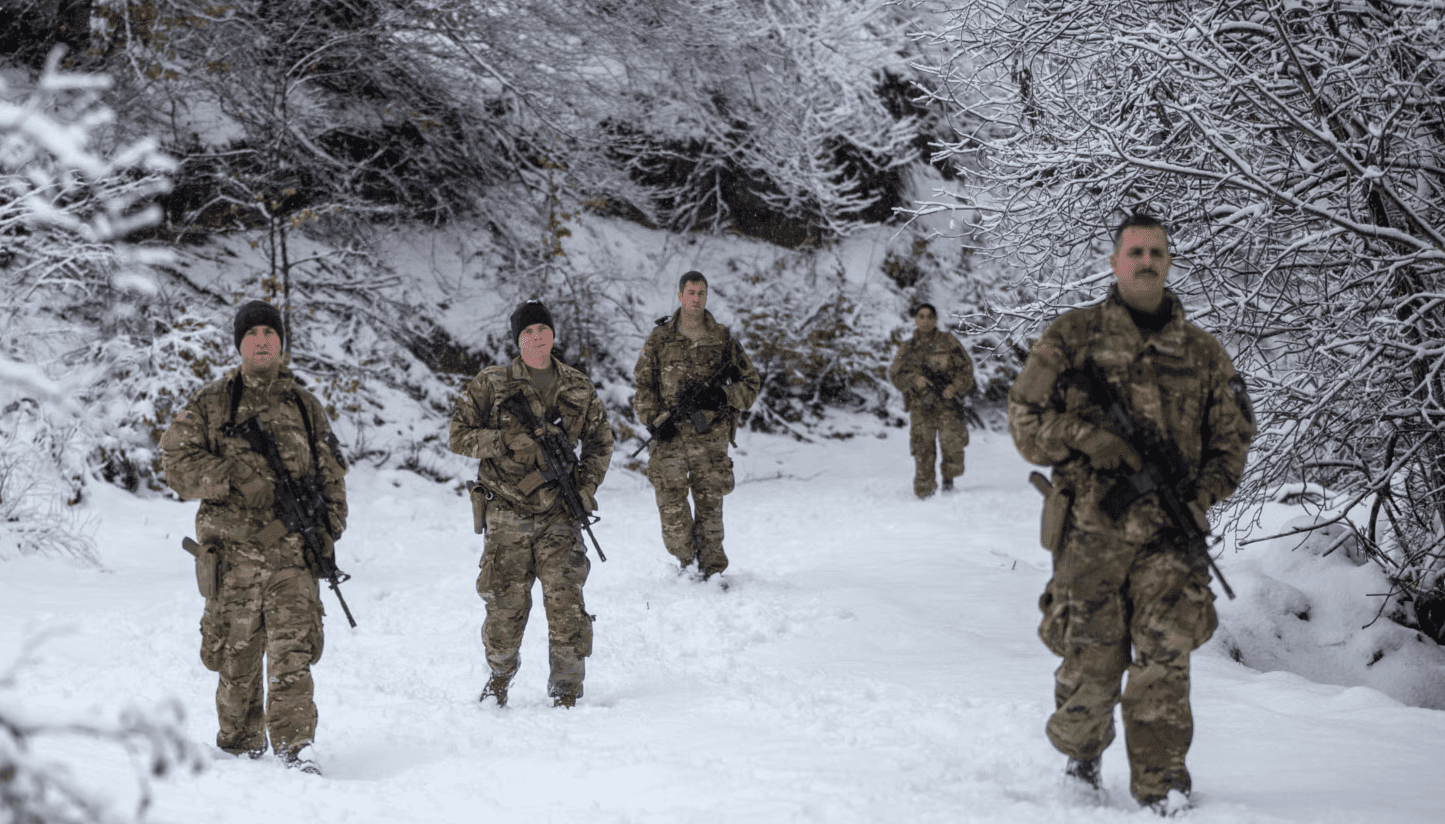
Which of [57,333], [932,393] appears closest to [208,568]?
[57,333]

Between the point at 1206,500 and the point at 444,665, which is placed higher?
the point at 1206,500

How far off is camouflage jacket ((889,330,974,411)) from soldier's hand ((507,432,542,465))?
7.12 meters

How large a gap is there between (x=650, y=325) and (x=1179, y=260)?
10669mm

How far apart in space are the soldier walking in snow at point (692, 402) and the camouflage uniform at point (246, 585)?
3.26 metres

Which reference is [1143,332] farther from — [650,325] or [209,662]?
[650,325]

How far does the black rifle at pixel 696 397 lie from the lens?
24.3 ft

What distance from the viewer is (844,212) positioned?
62.1 feet

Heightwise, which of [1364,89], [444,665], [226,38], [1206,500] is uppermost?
[226,38]

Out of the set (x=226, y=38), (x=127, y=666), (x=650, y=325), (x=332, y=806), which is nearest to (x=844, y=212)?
(x=650, y=325)

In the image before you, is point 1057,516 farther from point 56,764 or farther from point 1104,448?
point 56,764

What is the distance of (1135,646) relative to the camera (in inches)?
137

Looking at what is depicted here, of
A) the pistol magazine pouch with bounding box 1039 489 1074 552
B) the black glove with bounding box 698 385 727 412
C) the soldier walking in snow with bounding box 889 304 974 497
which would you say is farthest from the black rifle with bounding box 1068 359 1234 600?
the soldier walking in snow with bounding box 889 304 974 497

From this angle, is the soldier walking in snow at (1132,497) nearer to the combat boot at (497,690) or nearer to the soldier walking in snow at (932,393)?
the combat boot at (497,690)

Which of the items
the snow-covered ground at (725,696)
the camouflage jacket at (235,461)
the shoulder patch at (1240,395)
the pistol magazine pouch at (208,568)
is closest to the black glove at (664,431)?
the snow-covered ground at (725,696)
